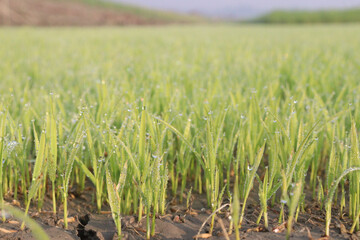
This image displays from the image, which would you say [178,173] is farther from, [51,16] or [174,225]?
[51,16]

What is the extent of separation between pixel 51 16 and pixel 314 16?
19.4 meters

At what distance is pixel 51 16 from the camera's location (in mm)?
23656

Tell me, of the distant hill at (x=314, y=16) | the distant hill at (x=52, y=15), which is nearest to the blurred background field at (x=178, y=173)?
the distant hill at (x=52, y=15)

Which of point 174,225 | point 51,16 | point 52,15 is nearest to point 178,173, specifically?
point 174,225

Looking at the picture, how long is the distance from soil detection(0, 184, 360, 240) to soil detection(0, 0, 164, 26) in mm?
21040

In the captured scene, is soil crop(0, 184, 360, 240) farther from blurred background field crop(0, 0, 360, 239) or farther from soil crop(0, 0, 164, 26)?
soil crop(0, 0, 164, 26)

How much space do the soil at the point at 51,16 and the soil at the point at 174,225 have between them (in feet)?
69.0

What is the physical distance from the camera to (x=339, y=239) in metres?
1.14

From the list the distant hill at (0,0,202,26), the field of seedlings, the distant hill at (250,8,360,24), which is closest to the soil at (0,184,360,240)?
the field of seedlings

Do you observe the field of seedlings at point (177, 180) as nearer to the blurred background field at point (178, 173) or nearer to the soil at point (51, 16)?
the blurred background field at point (178, 173)

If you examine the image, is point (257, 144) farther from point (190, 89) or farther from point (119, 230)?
point (190, 89)

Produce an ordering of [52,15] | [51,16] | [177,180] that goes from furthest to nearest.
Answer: [52,15] < [51,16] < [177,180]

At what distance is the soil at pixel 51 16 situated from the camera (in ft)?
67.8

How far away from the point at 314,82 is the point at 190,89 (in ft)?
3.27
